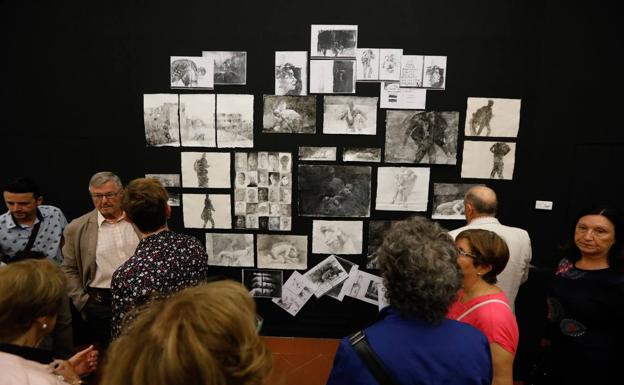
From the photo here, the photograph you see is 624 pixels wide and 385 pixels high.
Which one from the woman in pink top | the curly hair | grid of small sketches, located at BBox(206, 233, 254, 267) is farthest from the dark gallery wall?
the curly hair

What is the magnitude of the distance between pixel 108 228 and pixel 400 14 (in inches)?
119

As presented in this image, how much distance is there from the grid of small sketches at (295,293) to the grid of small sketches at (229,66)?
2.00 metres

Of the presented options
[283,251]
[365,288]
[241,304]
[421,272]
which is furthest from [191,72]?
[241,304]

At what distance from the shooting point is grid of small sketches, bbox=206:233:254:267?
3.65m

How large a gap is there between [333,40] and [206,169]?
1711mm

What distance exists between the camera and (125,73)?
3.46 meters

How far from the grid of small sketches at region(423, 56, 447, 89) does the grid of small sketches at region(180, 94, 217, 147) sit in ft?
6.57

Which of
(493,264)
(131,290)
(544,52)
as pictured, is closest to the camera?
(493,264)

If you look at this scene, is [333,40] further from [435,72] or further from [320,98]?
[435,72]

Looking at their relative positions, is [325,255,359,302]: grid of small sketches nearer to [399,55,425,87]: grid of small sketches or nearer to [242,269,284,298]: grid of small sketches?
[242,269,284,298]: grid of small sketches

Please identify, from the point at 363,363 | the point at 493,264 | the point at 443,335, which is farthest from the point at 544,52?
the point at 363,363

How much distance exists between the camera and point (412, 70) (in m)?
3.28

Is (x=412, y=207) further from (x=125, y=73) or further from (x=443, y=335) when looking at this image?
(x=125, y=73)

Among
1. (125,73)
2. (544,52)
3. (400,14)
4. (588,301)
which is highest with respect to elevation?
(400,14)
